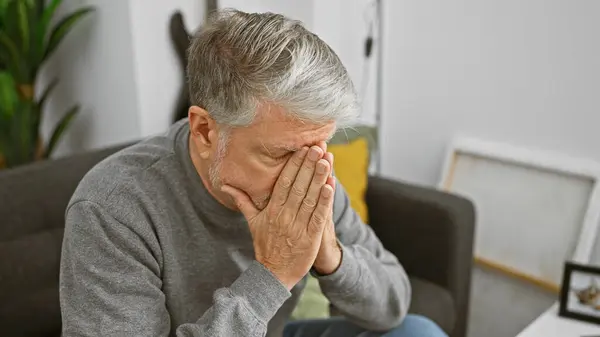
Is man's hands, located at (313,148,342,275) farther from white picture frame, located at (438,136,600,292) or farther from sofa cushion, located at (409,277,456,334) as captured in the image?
white picture frame, located at (438,136,600,292)

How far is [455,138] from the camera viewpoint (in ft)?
7.85

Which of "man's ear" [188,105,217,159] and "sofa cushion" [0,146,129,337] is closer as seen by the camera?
"man's ear" [188,105,217,159]

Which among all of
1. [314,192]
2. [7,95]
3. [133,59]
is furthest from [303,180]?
[7,95]

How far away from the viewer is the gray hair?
102 centimetres

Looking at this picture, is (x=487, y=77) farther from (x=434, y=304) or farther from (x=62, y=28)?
(x=62, y=28)

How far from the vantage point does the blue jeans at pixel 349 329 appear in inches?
54.0

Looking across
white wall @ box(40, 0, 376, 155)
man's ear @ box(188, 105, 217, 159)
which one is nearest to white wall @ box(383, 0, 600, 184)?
white wall @ box(40, 0, 376, 155)

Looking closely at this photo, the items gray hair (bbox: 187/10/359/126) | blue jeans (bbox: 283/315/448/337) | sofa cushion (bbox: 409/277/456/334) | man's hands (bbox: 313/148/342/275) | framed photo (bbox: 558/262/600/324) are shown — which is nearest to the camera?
gray hair (bbox: 187/10/359/126)

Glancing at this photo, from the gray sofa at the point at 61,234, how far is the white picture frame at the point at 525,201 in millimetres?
334

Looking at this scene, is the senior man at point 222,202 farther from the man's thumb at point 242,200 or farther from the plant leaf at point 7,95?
the plant leaf at point 7,95

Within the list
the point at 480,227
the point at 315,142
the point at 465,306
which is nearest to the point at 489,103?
the point at 480,227

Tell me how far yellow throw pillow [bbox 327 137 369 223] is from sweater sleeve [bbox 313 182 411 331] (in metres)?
0.62

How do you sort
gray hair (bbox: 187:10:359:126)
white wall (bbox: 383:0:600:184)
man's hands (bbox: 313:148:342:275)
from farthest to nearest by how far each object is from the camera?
white wall (bbox: 383:0:600:184) → man's hands (bbox: 313:148:342:275) → gray hair (bbox: 187:10:359:126)

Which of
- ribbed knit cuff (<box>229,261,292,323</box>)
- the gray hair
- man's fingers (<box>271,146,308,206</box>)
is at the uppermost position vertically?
the gray hair
